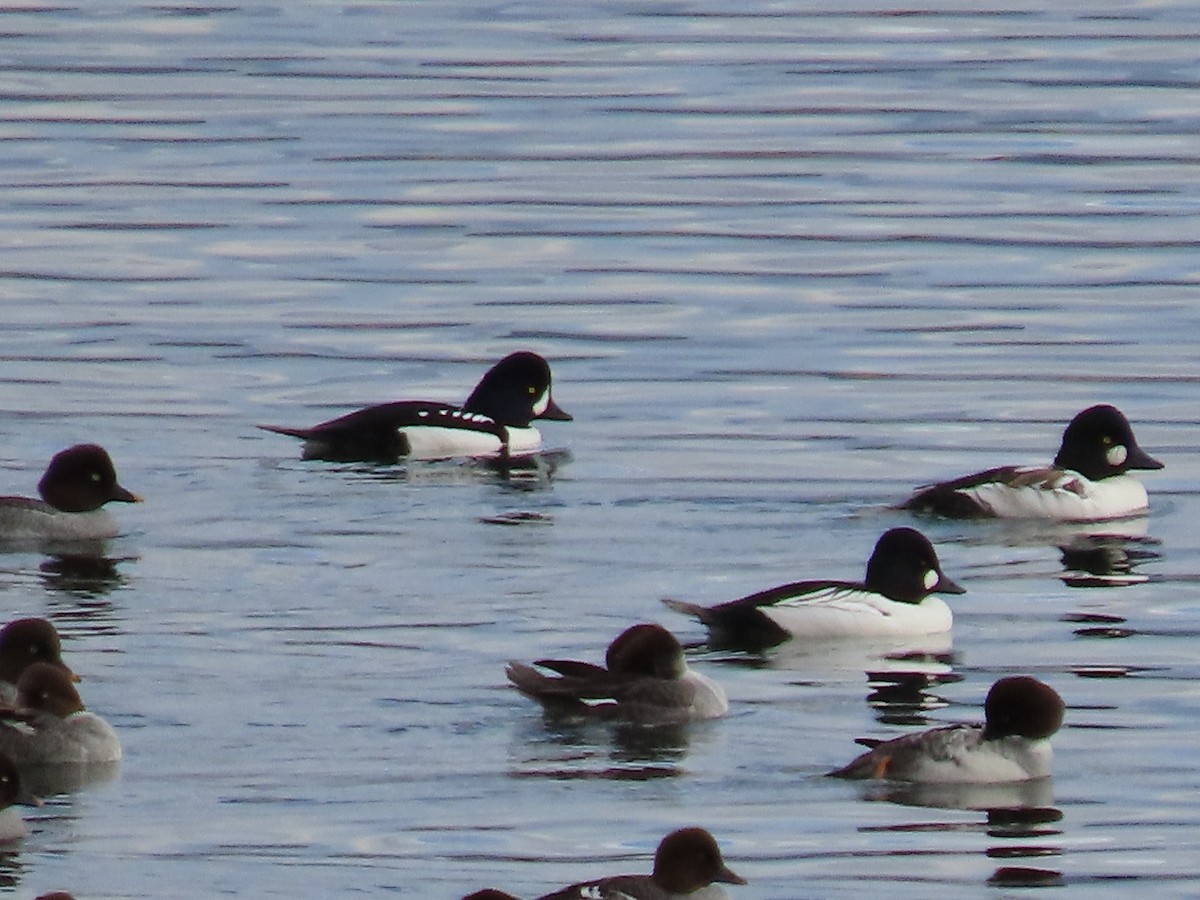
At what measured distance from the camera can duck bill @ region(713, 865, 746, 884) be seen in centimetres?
1078

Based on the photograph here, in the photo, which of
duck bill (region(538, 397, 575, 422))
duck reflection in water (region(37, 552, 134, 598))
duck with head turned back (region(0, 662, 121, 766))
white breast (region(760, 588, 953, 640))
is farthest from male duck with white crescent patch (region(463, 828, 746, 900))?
duck bill (region(538, 397, 575, 422))

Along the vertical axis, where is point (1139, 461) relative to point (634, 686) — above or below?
above

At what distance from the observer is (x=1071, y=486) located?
60.7 feet

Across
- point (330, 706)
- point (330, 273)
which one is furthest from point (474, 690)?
point (330, 273)

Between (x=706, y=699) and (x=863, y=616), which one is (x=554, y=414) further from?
(x=706, y=699)

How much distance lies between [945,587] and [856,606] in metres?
0.51

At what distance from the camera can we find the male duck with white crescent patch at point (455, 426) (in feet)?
64.3

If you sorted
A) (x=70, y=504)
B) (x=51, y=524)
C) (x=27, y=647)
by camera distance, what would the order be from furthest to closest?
(x=70, y=504) → (x=51, y=524) → (x=27, y=647)

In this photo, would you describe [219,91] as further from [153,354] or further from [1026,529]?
[1026,529]

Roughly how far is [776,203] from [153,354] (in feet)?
24.4

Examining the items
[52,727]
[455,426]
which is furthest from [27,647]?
[455,426]

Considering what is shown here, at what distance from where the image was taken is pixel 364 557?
54.6 ft

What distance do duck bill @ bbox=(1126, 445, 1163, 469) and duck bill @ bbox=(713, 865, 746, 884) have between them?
325 inches

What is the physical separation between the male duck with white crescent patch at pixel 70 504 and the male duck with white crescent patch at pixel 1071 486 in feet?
13.1
